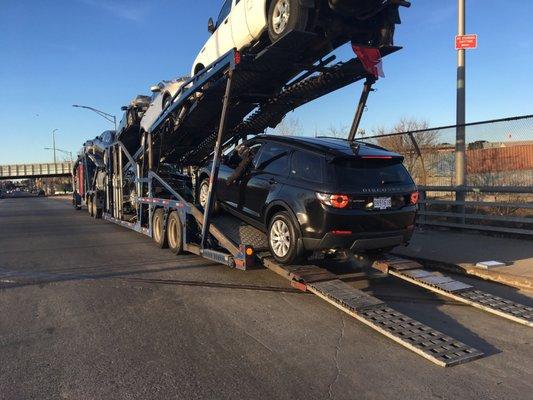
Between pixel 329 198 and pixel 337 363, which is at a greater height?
pixel 329 198

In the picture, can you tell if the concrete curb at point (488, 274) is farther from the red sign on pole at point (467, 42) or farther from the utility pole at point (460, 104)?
the red sign on pole at point (467, 42)

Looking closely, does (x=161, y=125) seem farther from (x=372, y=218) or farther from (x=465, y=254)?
(x=465, y=254)

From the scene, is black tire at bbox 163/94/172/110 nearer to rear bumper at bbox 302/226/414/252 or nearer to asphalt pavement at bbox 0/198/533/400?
asphalt pavement at bbox 0/198/533/400

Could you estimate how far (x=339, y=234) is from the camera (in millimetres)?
6117

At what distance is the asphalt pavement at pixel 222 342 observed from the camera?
3781 mm

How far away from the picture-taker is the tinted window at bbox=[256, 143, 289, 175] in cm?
696

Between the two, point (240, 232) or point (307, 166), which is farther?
point (240, 232)

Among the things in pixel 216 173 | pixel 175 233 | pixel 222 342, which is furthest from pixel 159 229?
pixel 222 342

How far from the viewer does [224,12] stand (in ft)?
31.0

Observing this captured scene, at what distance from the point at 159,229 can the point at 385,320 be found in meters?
6.53

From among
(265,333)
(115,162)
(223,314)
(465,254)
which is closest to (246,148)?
(223,314)

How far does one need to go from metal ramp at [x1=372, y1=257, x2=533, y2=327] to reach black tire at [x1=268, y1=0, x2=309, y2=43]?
11.8ft

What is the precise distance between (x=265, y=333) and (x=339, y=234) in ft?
5.71

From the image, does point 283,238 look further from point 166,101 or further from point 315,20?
point 166,101
